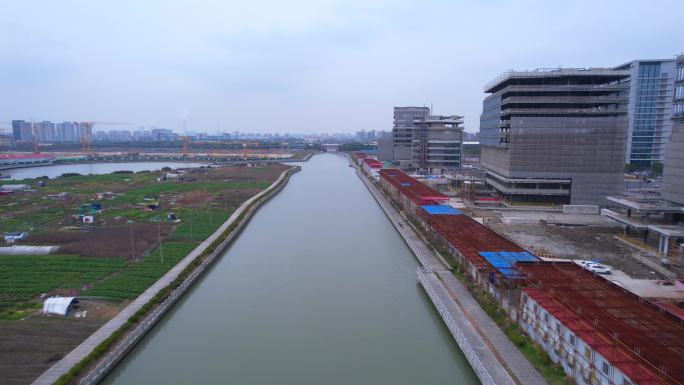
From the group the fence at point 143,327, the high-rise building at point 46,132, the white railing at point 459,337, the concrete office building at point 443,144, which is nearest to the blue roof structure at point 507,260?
the white railing at point 459,337

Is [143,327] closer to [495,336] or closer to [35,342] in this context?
[35,342]

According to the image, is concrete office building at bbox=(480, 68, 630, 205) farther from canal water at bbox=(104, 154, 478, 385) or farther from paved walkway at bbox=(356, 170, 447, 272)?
canal water at bbox=(104, 154, 478, 385)

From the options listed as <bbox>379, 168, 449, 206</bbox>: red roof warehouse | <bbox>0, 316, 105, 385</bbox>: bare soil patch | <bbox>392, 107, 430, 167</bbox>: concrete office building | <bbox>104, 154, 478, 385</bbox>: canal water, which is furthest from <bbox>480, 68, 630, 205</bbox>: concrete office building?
<bbox>392, 107, 430, 167</bbox>: concrete office building

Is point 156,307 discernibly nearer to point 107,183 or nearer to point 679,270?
point 679,270

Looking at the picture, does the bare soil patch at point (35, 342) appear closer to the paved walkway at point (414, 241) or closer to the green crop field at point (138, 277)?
the green crop field at point (138, 277)

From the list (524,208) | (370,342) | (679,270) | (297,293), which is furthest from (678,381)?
(524,208)

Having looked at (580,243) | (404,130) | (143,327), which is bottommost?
(143,327)

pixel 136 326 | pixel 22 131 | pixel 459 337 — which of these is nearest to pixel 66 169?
pixel 136 326
